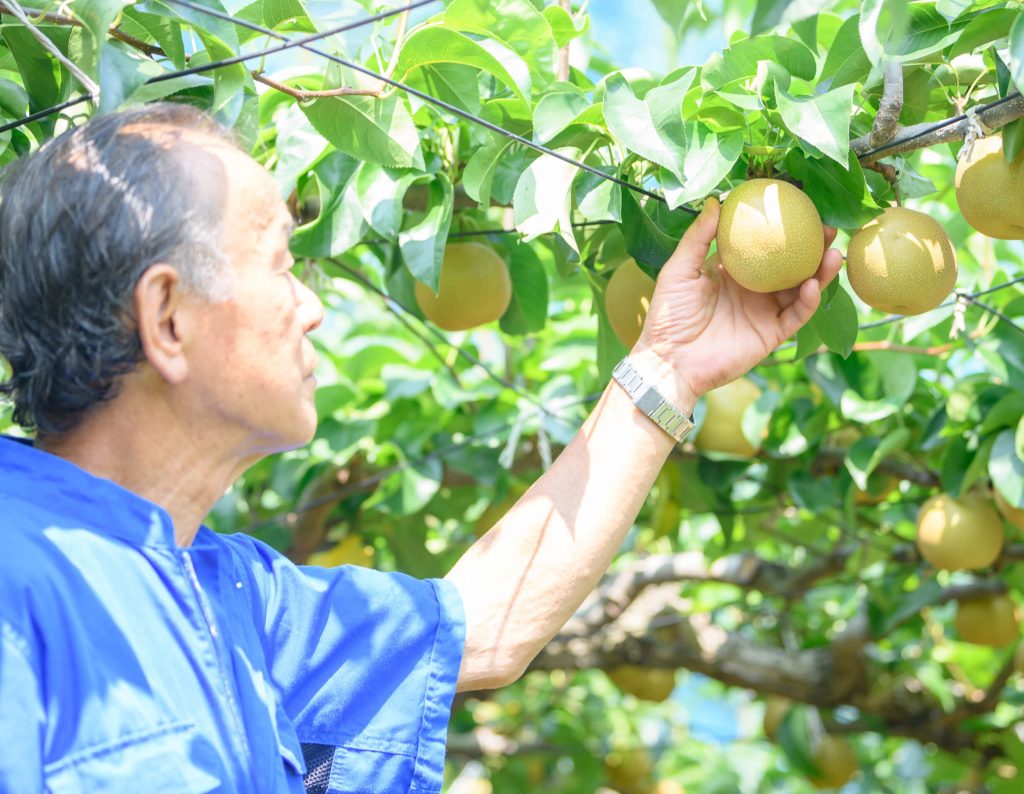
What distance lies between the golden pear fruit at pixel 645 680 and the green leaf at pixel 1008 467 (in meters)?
1.47

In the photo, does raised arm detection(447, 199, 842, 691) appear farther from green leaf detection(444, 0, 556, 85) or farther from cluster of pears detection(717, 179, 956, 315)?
green leaf detection(444, 0, 556, 85)

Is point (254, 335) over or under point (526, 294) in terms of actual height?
over

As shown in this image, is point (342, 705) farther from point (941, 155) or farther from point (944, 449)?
point (941, 155)

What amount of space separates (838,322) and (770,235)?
0.77 ft

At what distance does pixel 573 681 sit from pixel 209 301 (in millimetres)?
3626

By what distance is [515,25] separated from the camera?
4.03 ft

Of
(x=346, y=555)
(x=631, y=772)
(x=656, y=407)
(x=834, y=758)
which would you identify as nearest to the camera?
(x=656, y=407)

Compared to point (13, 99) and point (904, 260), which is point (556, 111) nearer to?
point (904, 260)

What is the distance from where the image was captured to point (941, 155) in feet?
6.95

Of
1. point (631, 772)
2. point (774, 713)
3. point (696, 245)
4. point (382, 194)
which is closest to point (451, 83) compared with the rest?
point (382, 194)

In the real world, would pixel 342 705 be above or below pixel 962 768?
above

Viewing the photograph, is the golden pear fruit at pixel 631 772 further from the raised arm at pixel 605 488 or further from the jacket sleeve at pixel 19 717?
the jacket sleeve at pixel 19 717

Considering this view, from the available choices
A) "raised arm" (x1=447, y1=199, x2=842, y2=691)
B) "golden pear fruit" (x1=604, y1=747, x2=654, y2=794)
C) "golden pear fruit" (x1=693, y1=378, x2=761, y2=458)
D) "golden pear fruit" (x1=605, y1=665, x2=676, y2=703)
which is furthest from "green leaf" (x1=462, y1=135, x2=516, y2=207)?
"golden pear fruit" (x1=604, y1=747, x2=654, y2=794)

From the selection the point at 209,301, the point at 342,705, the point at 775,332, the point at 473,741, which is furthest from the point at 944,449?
the point at 473,741
